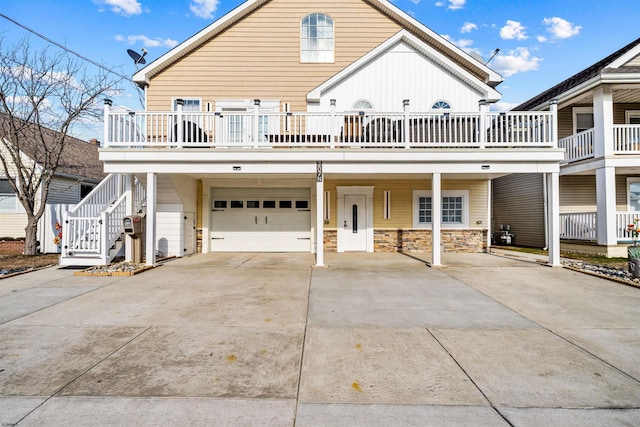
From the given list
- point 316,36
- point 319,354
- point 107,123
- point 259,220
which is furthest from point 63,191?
point 319,354

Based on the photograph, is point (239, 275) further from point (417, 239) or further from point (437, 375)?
point (417, 239)

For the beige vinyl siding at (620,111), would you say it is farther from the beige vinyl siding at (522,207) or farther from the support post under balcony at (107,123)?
the support post under balcony at (107,123)

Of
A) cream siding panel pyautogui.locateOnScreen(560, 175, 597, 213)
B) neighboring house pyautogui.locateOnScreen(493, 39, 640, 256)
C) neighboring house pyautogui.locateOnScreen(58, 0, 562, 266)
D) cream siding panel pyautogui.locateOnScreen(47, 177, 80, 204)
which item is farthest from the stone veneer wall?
cream siding panel pyautogui.locateOnScreen(47, 177, 80, 204)

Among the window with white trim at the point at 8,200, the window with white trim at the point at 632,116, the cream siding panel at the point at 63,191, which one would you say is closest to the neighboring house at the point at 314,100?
the window with white trim at the point at 632,116

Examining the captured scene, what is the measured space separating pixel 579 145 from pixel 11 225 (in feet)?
70.1

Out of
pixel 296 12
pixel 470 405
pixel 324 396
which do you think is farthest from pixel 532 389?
pixel 296 12

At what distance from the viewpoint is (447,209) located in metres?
11.9

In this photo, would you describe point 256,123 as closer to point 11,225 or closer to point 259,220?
point 259,220

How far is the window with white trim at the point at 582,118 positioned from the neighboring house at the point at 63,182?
20.0m

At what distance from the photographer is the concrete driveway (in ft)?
8.35

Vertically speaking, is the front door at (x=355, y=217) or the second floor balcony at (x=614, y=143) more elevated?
the second floor balcony at (x=614, y=143)

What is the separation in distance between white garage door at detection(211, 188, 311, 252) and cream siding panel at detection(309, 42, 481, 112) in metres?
3.52

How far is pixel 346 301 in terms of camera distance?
5.52 metres

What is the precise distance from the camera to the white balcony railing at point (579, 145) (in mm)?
11922
